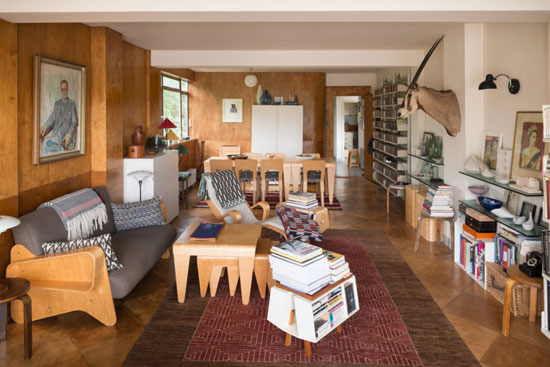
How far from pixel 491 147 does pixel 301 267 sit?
10.2ft

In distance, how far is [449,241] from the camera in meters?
5.39

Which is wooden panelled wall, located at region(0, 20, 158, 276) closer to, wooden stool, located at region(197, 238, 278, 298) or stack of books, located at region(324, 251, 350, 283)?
wooden stool, located at region(197, 238, 278, 298)

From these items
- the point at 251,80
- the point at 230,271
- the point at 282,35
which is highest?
the point at 251,80

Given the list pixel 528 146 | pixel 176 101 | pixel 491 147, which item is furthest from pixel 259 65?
pixel 528 146

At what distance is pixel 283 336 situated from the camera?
314 cm

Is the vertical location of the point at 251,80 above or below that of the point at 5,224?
above

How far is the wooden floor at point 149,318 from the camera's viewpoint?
2863 mm

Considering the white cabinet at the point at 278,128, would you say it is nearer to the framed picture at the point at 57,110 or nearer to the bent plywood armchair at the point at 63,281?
the framed picture at the point at 57,110

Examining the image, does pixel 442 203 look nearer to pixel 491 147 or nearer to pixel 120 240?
pixel 491 147

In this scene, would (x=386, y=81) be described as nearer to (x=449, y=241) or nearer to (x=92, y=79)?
(x=449, y=241)

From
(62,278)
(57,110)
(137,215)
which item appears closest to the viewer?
(62,278)

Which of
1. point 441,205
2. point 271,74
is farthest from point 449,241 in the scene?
point 271,74

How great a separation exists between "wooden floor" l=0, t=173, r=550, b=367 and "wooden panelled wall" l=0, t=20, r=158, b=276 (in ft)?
2.56

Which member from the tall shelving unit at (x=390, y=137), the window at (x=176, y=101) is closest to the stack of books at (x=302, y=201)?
the tall shelving unit at (x=390, y=137)
